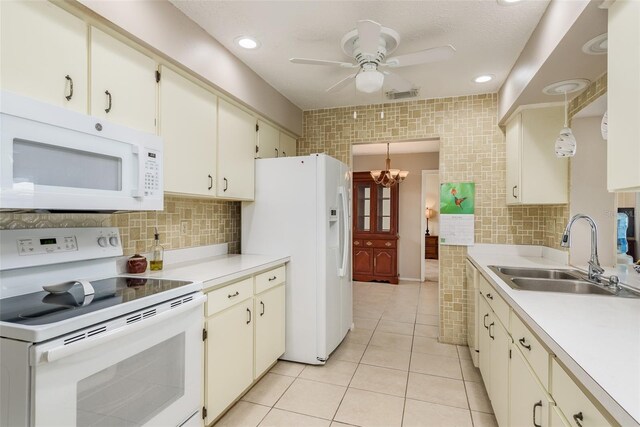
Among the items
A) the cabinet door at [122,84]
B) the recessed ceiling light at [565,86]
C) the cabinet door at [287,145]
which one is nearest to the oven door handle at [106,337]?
the cabinet door at [122,84]

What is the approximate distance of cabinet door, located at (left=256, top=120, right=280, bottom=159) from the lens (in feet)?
9.82

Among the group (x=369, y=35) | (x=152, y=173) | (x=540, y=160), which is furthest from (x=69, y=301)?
(x=540, y=160)

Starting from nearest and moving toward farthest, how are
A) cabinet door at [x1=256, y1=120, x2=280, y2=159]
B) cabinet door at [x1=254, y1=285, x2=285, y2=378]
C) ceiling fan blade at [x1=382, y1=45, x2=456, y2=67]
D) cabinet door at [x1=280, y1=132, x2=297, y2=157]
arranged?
ceiling fan blade at [x1=382, y1=45, x2=456, y2=67] → cabinet door at [x1=254, y1=285, x2=285, y2=378] → cabinet door at [x1=256, y1=120, x2=280, y2=159] → cabinet door at [x1=280, y1=132, x2=297, y2=157]

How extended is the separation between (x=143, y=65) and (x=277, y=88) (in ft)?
4.91

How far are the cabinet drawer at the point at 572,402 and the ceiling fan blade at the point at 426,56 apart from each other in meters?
1.54

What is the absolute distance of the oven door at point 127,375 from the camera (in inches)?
40.0

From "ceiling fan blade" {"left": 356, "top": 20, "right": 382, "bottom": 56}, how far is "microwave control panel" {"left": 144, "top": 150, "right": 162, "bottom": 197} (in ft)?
3.95

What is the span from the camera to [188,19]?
1996mm

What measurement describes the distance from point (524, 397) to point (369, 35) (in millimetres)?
1815

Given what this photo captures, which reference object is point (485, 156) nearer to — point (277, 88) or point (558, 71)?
point (558, 71)

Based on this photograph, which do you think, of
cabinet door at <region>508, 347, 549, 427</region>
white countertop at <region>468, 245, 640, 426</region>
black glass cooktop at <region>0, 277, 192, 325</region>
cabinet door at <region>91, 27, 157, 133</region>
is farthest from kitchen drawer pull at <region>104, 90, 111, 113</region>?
cabinet door at <region>508, 347, 549, 427</region>

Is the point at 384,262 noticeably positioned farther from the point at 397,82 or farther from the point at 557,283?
the point at 397,82

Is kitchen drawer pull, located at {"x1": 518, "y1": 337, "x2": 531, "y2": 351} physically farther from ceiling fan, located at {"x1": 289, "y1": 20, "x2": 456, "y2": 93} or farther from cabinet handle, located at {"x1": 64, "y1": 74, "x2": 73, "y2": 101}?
cabinet handle, located at {"x1": 64, "y1": 74, "x2": 73, "y2": 101}

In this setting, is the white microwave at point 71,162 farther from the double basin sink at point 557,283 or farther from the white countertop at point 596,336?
the double basin sink at point 557,283
